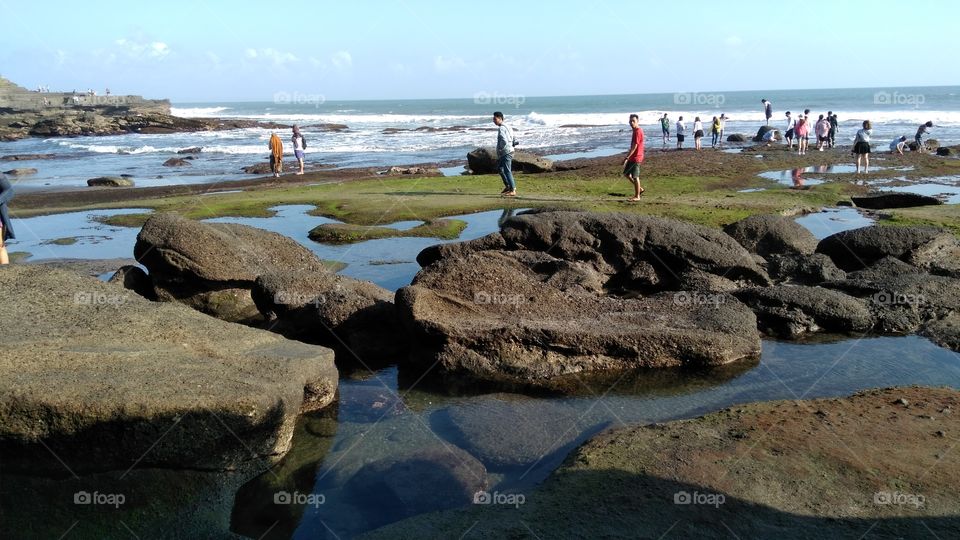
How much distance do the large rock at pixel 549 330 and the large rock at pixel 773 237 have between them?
3.90 metres

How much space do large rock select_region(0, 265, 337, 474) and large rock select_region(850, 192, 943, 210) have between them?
48.9ft

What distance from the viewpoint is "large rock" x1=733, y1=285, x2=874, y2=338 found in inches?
380

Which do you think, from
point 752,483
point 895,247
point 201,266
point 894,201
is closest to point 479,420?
point 752,483

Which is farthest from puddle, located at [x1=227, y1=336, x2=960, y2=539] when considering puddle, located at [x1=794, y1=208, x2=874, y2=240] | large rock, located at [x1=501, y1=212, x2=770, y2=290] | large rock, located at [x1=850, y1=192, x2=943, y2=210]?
large rock, located at [x1=850, y1=192, x2=943, y2=210]

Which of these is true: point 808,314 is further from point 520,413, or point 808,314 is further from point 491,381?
point 520,413

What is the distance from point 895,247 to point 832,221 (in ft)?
14.0

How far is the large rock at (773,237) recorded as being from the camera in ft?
41.9

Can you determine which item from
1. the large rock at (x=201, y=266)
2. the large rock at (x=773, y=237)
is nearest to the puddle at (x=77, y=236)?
the large rock at (x=201, y=266)

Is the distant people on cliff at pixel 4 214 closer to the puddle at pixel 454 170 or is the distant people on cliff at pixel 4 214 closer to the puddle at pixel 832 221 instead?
the puddle at pixel 832 221

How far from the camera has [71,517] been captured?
5234 millimetres

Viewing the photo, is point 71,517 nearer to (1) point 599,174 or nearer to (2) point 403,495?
(2) point 403,495

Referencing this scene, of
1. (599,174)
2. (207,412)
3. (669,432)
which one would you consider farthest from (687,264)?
(599,174)

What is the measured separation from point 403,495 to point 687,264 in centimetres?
692

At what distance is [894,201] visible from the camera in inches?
691
